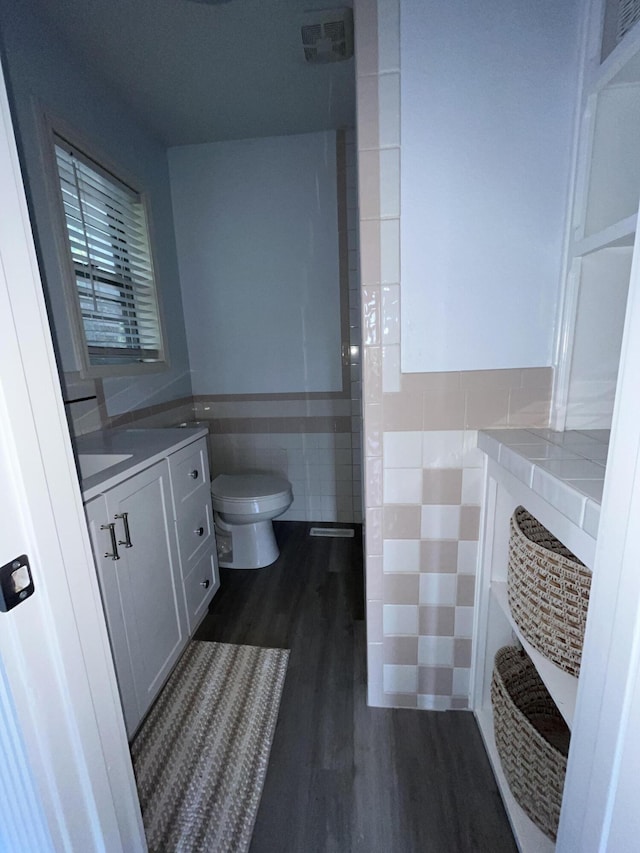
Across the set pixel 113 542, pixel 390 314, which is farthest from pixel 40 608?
pixel 390 314

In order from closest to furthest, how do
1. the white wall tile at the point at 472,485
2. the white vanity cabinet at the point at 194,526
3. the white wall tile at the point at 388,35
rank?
the white wall tile at the point at 388,35 < the white wall tile at the point at 472,485 < the white vanity cabinet at the point at 194,526

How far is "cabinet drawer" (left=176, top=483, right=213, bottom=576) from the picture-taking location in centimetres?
145

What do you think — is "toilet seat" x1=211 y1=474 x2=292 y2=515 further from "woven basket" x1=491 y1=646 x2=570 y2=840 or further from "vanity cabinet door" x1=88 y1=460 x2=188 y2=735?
"woven basket" x1=491 y1=646 x2=570 y2=840

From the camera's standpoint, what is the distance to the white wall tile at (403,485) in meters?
1.06

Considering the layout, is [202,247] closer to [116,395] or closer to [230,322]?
[230,322]

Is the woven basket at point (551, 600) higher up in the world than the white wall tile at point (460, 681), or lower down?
higher up

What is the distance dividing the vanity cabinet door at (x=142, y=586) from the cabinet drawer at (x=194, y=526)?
0.20 feet

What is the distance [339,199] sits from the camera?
2.15m

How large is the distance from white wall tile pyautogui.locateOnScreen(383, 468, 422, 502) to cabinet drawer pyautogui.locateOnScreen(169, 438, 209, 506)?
82 centimetres

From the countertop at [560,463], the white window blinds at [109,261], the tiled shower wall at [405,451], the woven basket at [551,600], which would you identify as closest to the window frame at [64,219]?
the white window blinds at [109,261]

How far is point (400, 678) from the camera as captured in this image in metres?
1.22

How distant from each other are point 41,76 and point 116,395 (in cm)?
121

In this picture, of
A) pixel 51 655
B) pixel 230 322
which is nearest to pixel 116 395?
pixel 230 322

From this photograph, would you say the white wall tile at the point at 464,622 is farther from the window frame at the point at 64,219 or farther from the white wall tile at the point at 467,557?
the window frame at the point at 64,219
